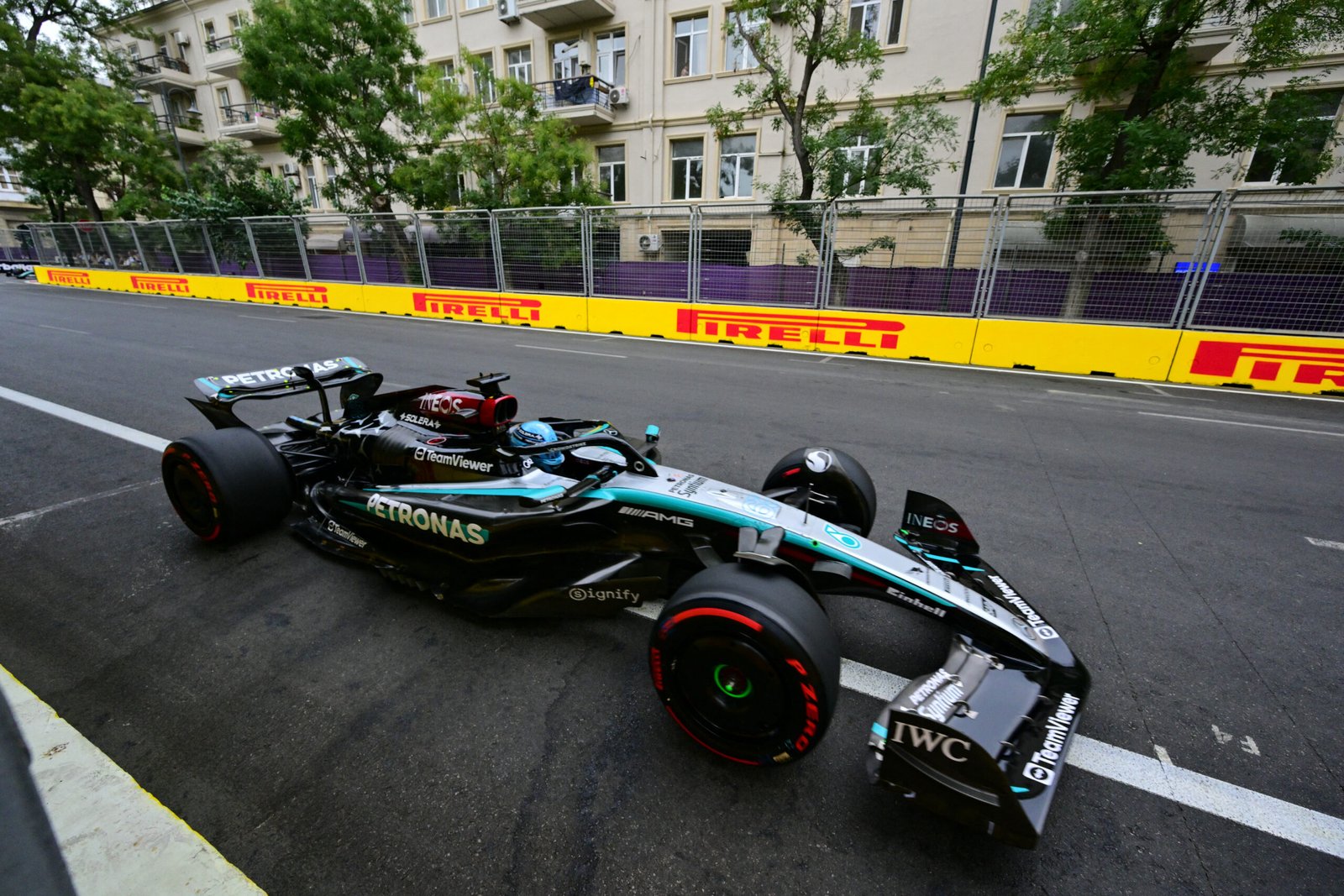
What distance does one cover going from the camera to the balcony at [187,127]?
29.8m

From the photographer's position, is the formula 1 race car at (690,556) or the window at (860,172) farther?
the window at (860,172)

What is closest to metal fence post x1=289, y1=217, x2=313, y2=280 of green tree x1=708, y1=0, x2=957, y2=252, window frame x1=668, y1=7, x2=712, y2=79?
green tree x1=708, y1=0, x2=957, y2=252

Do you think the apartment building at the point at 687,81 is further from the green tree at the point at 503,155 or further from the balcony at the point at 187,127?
the balcony at the point at 187,127

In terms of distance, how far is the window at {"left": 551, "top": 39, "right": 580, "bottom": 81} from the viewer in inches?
767

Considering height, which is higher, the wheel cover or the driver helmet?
the driver helmet

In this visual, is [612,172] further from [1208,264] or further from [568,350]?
[1208,264]

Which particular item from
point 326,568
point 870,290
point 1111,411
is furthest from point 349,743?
point 870,290

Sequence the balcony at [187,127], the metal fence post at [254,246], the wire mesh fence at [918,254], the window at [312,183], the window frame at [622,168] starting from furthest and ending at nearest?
1. the balcony at [187,127]
2. the window at [312,183]
3. the window frame at [622,168]
4. the metal fence post at [254,246]
5. the wire mesh fence at [918,254]

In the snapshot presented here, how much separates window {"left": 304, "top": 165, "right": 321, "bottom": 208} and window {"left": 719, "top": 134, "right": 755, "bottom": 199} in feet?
64.5

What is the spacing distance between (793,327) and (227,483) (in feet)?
29.7

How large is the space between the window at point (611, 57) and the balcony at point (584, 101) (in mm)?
802

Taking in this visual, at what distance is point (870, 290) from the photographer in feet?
32.7

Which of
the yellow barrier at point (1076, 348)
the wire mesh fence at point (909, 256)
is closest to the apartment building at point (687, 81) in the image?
the wire mesh fence at point (909, 256)

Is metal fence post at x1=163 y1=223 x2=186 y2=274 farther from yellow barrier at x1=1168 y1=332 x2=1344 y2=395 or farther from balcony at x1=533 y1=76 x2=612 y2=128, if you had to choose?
yellow barrier at x1=1168 y1=332 x2=1344 y2=395
